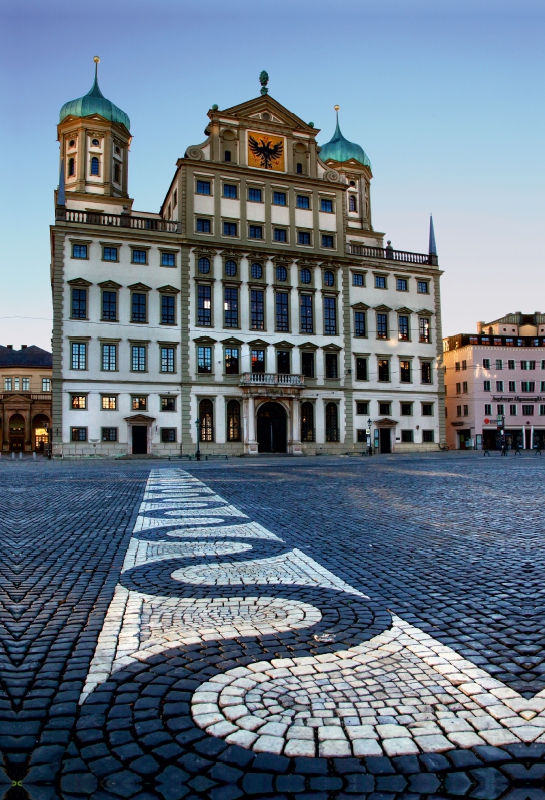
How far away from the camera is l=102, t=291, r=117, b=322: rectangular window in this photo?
48.3 metres

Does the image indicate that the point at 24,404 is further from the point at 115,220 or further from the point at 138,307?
the point at 115,220

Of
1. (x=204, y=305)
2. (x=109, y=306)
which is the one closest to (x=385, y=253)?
(x=204, y=305)

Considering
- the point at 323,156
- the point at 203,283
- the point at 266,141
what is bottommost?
the point at 203,283

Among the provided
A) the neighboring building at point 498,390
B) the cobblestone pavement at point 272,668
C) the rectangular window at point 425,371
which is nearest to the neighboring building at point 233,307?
the rectangular window at point 425,371

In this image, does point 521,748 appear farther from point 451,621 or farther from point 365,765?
point 451,621

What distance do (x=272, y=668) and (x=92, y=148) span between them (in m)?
61.0

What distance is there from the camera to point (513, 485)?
15992mm

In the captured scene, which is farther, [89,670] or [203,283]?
[203,283]

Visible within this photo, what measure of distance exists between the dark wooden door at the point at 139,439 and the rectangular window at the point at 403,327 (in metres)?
24.9

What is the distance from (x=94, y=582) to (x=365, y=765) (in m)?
3.62

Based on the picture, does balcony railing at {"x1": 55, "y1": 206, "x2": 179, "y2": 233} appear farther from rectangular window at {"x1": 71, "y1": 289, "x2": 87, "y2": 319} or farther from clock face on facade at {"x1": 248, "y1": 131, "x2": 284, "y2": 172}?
clock face on facade at {"x1": 248, "y1": 131, "x2": 284, "y2": 172}

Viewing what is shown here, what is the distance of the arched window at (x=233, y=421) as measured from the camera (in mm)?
51281

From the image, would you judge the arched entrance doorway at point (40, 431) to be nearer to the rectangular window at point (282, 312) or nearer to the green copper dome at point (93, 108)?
the green copper dome at point (93, 108)

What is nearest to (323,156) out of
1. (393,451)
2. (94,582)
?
(393,451)
